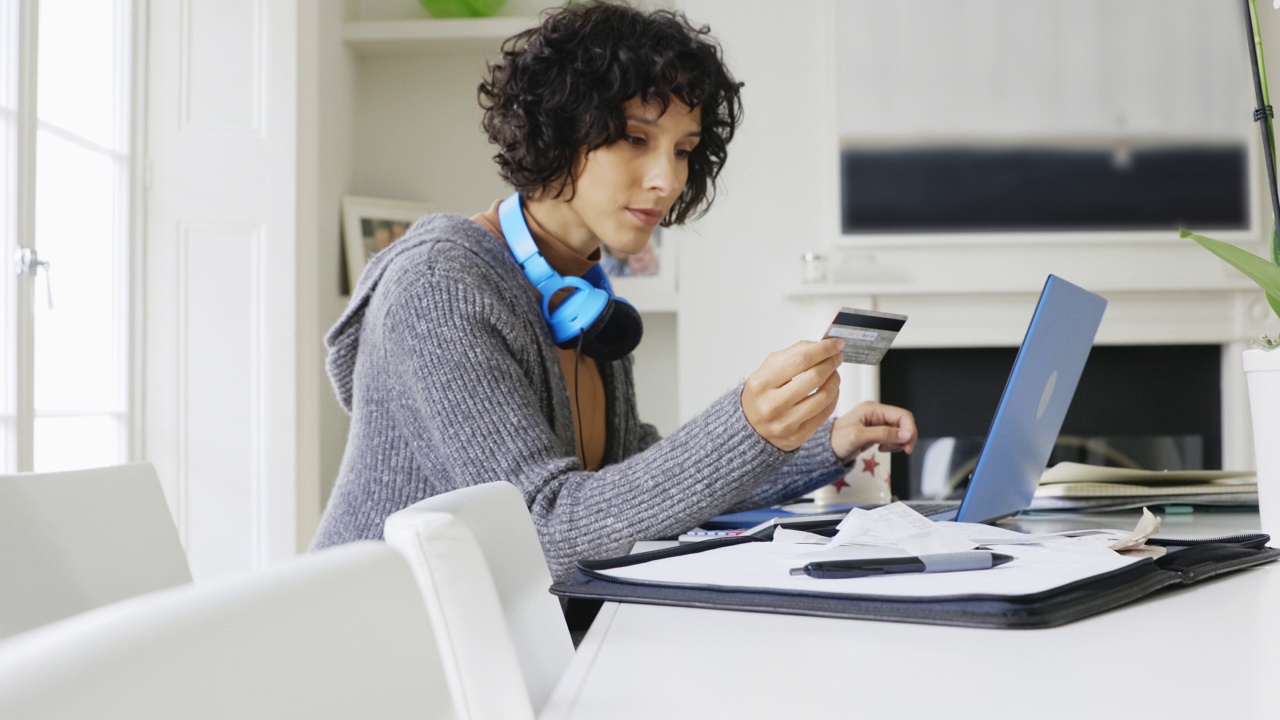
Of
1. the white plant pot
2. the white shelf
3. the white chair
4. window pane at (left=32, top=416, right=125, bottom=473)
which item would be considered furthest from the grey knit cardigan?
the white shelf

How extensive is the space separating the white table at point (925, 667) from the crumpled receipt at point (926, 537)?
0.12 metres

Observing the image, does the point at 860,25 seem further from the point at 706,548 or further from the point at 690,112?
the point at 706,548

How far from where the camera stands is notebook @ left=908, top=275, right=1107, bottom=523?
98 cm

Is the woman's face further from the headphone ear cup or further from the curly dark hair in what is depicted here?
the headphone ear cup

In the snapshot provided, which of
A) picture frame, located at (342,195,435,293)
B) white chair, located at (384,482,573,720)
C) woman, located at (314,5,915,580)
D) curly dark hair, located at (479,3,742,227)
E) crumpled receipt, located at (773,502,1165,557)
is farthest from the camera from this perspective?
picture frame, located at (342,195,435,293)

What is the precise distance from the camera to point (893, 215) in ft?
11.2

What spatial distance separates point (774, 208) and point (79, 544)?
8.89 feet

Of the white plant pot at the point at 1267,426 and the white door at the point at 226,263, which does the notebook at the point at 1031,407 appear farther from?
the white door at the point at 226,263

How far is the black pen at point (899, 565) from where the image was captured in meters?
0.64

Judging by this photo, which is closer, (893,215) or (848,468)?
(848,468)


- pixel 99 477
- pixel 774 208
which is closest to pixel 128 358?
pixel 774 208

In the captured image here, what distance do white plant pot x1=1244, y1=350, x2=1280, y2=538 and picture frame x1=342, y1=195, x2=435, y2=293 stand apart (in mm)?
2748

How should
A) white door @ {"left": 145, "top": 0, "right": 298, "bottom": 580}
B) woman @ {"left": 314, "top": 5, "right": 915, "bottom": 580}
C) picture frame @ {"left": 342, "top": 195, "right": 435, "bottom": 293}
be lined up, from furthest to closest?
1. picture frame @ {"left": 342, "top": 195, "right": 435, "bottom": 293}
2. white door @ {"left": 145, "top": 0, "right": 298, "bottom": 580}
3. woman @ {"left": 314, "top": 5, "right": 915, "bottom": 580}

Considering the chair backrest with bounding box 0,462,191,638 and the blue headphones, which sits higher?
the blue headphones
